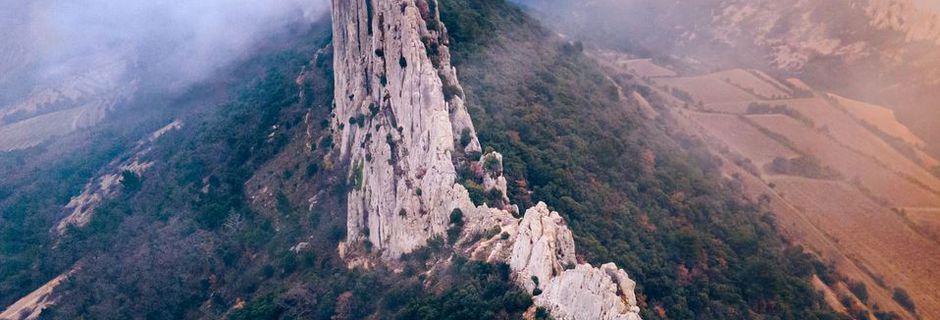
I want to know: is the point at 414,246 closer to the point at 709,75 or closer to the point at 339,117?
the point at 339,117

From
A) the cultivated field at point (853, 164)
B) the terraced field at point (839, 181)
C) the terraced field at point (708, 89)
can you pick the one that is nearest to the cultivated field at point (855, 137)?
the terraced field at point (839, 181)

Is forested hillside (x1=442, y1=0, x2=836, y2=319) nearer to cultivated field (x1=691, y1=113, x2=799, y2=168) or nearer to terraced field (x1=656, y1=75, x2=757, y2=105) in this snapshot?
cultivated field (x1=691, y1=113, x2=799, y2=168)

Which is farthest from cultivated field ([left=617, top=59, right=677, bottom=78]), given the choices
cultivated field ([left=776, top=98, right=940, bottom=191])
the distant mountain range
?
cultivated field ([left=776, top=98, right=940, bottom=191])

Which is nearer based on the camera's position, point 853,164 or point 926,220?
point 926,220

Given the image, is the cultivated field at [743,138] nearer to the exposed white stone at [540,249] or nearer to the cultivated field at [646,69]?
the cultivated field at [646,69]

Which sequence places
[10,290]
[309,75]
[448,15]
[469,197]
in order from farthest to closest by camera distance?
[309,75] < [448,15] < [10,290] < [469,197]

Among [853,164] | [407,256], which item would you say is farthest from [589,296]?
[853,164]

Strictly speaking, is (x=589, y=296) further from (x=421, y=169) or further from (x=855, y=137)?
(x=855, y=137)

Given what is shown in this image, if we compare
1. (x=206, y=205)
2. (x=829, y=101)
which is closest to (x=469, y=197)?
(x=206, y=205)

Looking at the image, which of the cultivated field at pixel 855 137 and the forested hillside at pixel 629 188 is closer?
the forested hillside at pixel 629 188
